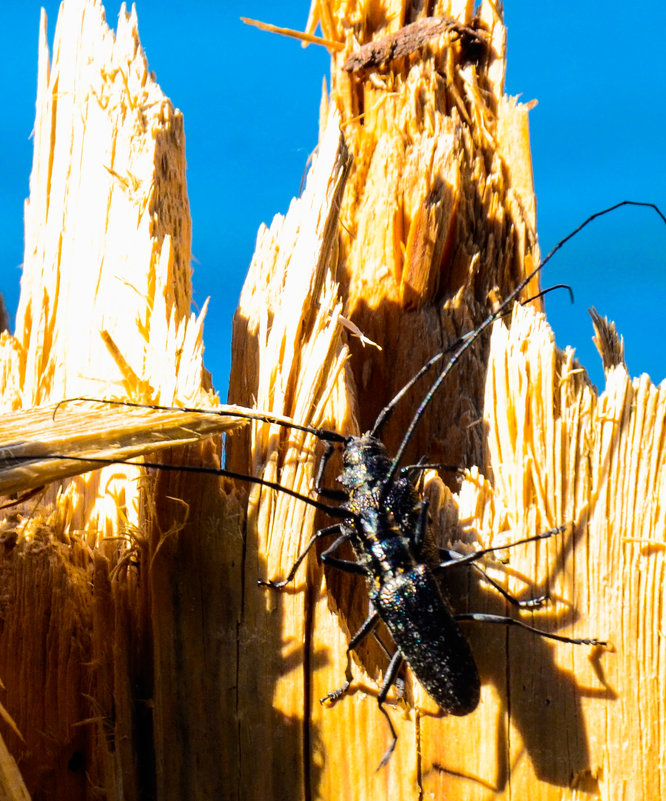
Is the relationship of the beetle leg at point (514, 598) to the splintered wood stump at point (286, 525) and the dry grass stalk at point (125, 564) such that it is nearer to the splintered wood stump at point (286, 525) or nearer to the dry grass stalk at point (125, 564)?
the splintered wood stump at point (286, 525)

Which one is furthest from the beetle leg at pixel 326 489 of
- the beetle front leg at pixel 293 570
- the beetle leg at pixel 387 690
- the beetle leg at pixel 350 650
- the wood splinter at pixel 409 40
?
the wood splinter at pixel 409 40

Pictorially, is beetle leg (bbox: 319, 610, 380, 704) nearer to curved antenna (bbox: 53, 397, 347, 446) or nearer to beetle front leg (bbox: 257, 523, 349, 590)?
beetle front leg (bbox: 257, 523, 349, 590)

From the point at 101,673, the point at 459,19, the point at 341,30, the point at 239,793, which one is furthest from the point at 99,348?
the point at 459,19

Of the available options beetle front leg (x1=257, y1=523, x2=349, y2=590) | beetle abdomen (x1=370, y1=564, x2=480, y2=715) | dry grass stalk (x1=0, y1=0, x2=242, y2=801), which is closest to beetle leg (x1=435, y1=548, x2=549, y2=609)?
beetle abdomen (x1=370, y1=564, x2=480, y2=715)

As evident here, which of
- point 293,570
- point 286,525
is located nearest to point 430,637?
point 293,570

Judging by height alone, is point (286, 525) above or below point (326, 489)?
below

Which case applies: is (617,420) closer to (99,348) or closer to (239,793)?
(239,793)

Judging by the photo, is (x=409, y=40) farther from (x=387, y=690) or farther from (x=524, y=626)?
(x=387, y=690)
